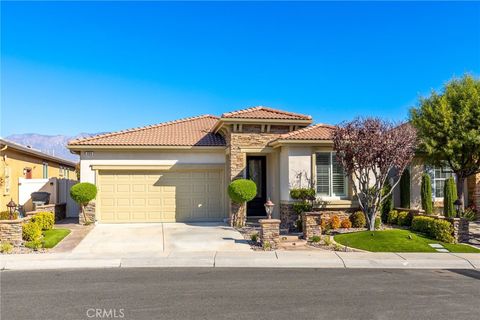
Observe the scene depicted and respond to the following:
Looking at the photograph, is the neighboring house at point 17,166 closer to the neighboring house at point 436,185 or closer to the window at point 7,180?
the window at point 7,180

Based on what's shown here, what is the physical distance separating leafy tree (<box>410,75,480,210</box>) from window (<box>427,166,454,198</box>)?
0.91 meters

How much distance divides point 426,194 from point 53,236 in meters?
15.3

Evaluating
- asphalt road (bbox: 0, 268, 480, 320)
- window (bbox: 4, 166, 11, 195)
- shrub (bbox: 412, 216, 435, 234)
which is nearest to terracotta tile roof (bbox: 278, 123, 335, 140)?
shrub (bbox: 412, 216, 435, 234)

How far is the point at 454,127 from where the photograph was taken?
17750mm

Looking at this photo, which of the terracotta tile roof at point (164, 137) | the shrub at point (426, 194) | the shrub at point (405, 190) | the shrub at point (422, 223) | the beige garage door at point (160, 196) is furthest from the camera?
the terracotta tile roof at point (164, 137)

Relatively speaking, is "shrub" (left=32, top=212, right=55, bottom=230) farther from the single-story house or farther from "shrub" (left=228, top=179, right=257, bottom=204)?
"shrub" (left=228, top=179, right=257, bottom=204)

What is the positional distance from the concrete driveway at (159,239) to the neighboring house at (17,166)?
540cm

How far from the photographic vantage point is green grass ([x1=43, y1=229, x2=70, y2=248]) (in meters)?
13.9

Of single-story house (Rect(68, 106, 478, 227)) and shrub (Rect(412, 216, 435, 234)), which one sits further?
single-story house (Rect(68, 106, 478, 227))

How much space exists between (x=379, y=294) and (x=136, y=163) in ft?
44.8

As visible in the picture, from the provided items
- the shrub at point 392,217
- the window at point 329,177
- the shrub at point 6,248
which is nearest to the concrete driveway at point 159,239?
the shrub at point 6,248

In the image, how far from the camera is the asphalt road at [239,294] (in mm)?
7340

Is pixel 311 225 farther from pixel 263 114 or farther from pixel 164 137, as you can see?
pixel 164 137

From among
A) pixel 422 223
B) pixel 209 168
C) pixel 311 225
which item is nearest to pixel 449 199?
pixel 422 223
